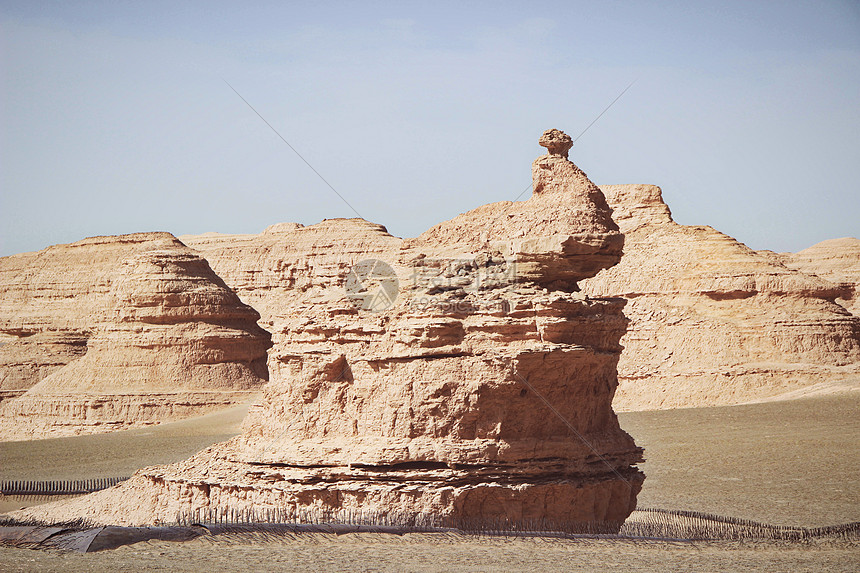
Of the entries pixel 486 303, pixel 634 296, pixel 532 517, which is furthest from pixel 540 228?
pixel 634 296

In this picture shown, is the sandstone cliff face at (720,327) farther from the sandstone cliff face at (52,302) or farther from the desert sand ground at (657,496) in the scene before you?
the sandstone cliff face at (52,302)

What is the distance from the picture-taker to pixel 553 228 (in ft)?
47.6

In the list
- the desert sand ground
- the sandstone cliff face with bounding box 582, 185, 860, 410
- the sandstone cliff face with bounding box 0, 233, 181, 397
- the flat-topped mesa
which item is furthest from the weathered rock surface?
the flat-topped mesa

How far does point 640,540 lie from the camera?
13.5 m

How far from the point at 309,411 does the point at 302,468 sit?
0.79 m

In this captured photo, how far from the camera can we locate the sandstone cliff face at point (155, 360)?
38281 millimetres

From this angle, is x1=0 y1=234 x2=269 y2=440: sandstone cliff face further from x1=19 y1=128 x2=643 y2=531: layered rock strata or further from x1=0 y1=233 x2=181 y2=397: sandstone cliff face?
x1=19 y1=128 x2=643 y2=531: layered rock strata

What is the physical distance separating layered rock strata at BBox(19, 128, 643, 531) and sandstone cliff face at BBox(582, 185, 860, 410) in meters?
21.9

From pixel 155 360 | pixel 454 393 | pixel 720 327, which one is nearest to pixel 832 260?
pixel 720 327

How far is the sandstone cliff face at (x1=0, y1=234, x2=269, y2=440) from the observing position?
126ft

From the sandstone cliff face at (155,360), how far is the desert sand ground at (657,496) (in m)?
2.76

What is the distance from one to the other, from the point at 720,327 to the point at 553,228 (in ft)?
78.8

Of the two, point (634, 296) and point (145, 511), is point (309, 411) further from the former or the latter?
point (634, 296)

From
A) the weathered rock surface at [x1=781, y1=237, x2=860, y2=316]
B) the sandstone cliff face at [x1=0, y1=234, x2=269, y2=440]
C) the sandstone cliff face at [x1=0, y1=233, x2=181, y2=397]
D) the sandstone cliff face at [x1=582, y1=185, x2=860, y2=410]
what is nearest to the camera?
the sandstone cliff face at [x1=582, y1=185, x2=860, y2=410]
